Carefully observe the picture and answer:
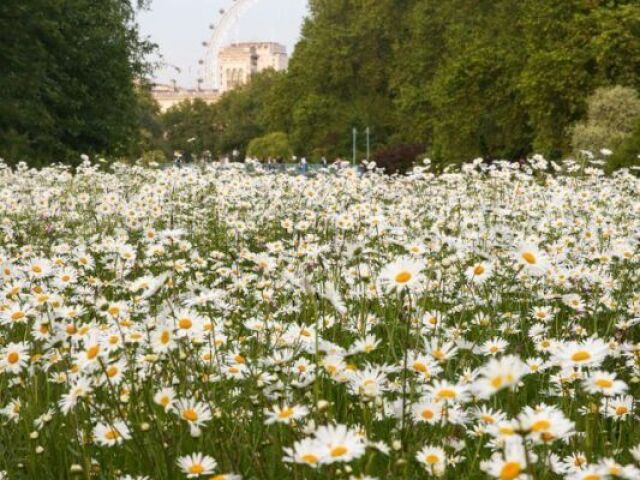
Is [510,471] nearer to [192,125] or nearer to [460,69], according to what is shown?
[460,69]

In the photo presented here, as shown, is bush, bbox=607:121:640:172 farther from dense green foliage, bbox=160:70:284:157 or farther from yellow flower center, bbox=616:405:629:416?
dense green foliage, bbox=160:70:284:157

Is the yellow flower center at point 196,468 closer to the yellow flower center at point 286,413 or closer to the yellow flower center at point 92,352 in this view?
the yellow flower center at point 286,413

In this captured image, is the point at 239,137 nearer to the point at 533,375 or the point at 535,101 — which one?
the point at 535,101

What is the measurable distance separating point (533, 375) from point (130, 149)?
24.9 metres

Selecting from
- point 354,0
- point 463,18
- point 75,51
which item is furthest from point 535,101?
point 354,0

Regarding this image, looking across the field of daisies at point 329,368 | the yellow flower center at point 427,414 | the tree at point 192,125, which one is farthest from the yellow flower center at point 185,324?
the tree at point 192,125

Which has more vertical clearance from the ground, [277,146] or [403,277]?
[403,277]

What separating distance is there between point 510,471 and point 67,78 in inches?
943

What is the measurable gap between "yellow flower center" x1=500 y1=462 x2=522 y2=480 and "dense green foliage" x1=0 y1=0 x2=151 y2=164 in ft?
63.2

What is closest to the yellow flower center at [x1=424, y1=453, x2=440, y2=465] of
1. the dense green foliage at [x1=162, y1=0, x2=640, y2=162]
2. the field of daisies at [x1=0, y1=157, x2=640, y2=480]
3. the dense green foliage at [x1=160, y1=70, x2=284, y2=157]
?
the field of daisies at [x1=0, y1=157, x2=640, y2=480]

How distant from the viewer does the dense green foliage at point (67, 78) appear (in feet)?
70.3

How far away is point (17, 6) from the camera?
21.2m

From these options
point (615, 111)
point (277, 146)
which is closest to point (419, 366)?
point (615, 111)

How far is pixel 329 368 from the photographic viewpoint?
2.26m
